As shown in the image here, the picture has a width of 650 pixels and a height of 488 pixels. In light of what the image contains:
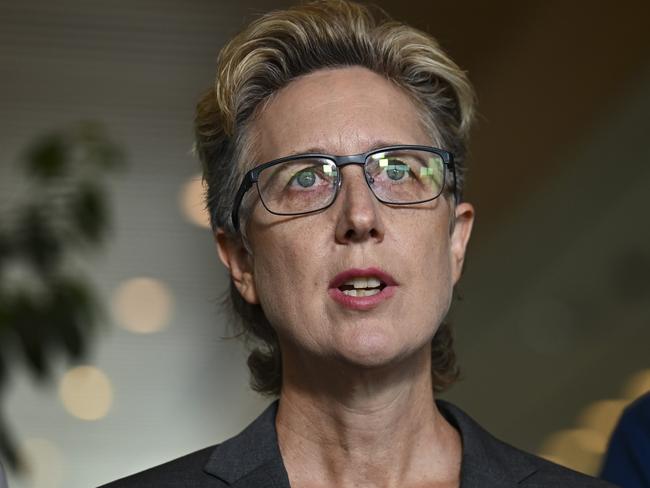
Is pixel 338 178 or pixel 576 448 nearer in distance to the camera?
pixel 338 178

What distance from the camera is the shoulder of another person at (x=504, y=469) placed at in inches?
83.5

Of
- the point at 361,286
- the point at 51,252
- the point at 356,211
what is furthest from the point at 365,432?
the point at 51,252

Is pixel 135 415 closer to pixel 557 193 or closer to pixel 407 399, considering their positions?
pixel 557 193

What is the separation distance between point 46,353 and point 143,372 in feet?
4.41

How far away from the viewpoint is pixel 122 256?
6.05 metres

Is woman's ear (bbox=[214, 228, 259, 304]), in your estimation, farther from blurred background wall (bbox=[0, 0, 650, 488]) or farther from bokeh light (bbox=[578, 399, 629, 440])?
bokeh light (bbox=[578, 399, 629, 440])

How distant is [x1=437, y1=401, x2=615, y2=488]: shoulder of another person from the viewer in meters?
2.12

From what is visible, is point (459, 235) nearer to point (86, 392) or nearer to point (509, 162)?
point (509, 162)

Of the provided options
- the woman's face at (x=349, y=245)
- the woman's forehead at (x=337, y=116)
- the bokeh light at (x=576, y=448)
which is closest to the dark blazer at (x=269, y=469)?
the woman's face at (x=349, y=245)

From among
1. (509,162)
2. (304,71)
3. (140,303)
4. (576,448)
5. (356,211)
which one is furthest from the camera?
(140,303)

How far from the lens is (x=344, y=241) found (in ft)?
6.69

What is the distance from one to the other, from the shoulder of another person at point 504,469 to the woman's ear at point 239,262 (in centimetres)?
45

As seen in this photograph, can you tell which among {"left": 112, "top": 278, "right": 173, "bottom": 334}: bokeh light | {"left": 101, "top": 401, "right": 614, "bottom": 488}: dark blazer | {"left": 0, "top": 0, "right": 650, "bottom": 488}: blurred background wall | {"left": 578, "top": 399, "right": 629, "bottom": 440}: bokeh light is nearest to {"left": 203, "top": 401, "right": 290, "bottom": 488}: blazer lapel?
{"left": 101, "top": 401, "right": 614, "bottom": 488}: dark blazer

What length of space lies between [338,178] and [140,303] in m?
4.17
